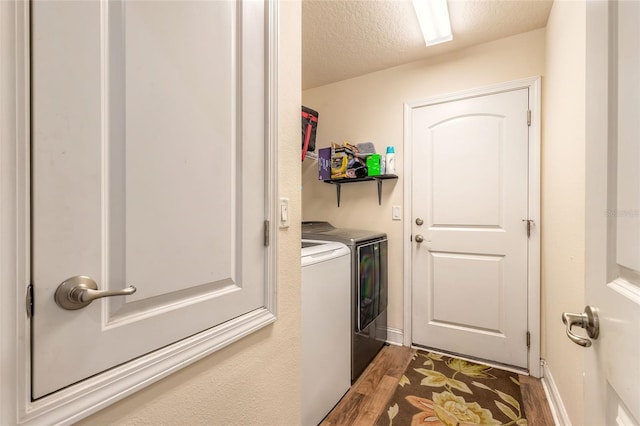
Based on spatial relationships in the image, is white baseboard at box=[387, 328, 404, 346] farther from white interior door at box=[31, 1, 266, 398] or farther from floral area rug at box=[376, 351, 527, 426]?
white interior door at box=[31, 1, 266, 398]

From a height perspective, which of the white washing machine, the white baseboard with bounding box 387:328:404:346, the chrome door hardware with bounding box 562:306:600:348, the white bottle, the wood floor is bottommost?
the wood floor

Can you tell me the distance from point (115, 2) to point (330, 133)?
7.83ft

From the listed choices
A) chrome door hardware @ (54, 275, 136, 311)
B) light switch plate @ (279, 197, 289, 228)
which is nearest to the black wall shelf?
light switch plate @ (279, 197, 289, 228)

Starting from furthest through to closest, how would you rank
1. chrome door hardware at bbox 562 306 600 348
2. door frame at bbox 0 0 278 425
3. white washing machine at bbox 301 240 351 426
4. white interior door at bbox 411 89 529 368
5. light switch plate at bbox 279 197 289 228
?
1. white interior door at bbox 411 89 529 368
2. white washing machine at bbox 301 240 351 426
3. light switch plate at bbox 279 197 289 228
4. chrome door hardware at bbox 562 306 600 348
5. door frame at bbox 0 0 278 425

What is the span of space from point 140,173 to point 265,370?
762mm

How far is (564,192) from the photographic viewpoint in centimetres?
150

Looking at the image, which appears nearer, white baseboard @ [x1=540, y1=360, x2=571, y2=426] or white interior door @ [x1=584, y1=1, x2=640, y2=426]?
white interior door @ [x1=584, y1=1, x2=640, y2=426]

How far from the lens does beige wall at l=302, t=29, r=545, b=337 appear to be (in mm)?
2117

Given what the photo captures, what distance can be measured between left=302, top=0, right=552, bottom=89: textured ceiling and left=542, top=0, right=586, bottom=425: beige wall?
0.22 metres

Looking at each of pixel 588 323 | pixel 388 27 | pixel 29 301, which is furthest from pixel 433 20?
pixel 29 301

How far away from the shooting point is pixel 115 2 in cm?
58

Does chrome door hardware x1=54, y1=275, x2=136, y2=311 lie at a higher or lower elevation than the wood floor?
higher

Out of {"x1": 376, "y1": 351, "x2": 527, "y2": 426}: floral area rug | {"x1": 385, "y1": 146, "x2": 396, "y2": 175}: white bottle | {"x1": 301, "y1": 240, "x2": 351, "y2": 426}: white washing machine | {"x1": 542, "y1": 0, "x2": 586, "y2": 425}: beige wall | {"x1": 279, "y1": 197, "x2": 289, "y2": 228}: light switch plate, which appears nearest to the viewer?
{"x1": 279, "y1": 197, "x2": 289, "y2": 228}: light switch plate

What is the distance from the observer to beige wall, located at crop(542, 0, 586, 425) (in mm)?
1267
